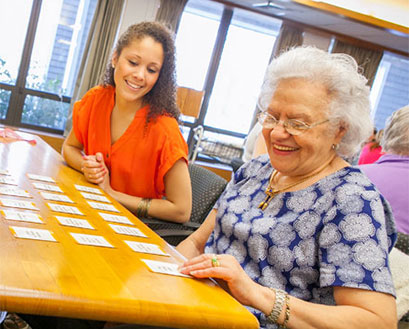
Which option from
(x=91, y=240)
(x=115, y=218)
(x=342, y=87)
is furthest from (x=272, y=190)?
(x=91, y=240)

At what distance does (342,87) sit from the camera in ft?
5.37

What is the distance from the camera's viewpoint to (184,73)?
371 inches

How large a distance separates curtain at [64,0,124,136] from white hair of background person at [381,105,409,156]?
6111 millimetres

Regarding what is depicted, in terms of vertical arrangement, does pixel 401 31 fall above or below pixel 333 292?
above

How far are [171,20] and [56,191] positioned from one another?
7152mm

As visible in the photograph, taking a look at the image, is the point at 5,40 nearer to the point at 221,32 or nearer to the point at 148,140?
the point at 221,32

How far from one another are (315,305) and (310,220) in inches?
10.0

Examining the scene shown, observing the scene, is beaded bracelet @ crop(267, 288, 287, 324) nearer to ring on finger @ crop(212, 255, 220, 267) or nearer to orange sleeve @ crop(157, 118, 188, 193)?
ring on finger @ crop(212, 255, 220, 267)

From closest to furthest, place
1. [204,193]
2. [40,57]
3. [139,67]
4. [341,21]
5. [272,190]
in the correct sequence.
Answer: [272,190] → [139,67] → [204,193] → [341,21] → [40,57]

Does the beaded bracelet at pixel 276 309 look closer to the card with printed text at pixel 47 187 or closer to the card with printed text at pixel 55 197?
the card with printed text at pixel 55 197

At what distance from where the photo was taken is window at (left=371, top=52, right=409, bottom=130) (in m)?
10.3

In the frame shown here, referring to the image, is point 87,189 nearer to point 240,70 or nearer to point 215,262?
point 215,262

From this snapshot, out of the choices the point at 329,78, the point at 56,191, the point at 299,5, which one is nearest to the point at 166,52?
the point at 56,191

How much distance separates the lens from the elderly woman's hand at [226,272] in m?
1.37
